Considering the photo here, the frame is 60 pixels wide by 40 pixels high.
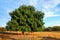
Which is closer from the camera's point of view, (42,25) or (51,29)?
(42,25)

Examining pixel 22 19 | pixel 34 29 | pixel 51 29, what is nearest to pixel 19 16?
pixel 22 19

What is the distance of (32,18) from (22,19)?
285 cm

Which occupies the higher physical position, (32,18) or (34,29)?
(32,18)

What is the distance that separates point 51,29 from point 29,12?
25275mm

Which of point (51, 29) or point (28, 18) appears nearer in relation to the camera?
point (28, 18)

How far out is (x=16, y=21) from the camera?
4522cm

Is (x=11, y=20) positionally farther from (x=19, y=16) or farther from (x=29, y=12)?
(x=29, y=12)

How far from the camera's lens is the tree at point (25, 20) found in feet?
146

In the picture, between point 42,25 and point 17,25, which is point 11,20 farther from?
point 42,25

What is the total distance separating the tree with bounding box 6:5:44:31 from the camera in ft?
146

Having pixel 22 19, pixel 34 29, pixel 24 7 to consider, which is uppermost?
pixel 24 7

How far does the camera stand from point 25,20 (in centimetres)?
4512

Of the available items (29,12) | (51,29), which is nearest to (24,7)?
(29,12)

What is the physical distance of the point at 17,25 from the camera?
44438 millimetres
